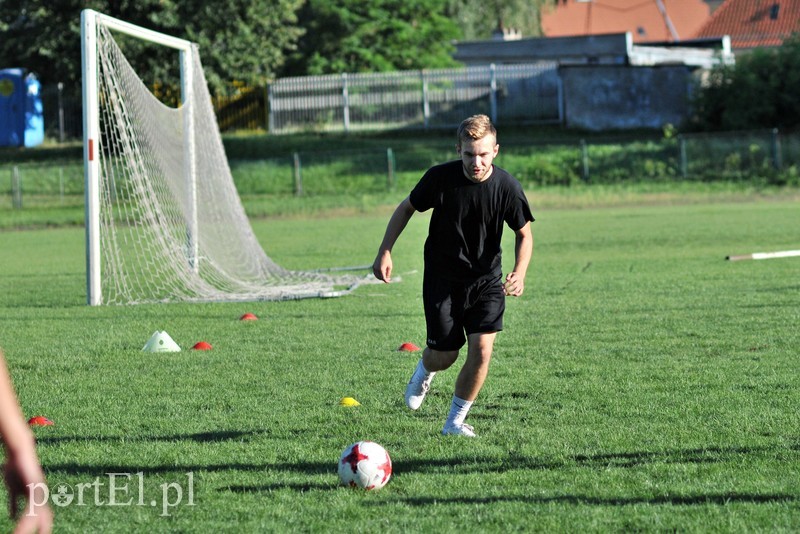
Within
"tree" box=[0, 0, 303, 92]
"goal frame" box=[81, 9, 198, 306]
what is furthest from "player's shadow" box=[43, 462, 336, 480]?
"tree" box=[0, 0, 303, 92]

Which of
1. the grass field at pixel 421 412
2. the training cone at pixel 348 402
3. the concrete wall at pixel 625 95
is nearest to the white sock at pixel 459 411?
the grass field at pixel 421 412

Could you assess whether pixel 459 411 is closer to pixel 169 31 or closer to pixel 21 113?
pixel 169 31

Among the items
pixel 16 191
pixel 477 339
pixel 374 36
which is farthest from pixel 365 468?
pixel 374 36

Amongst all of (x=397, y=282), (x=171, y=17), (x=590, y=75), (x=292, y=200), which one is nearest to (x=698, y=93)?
(x=590, y=75)

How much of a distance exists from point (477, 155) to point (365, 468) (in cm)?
172

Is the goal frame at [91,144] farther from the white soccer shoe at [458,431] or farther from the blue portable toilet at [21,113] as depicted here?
the blue portable toilet at [21,113]

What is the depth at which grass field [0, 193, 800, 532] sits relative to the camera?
4816mm

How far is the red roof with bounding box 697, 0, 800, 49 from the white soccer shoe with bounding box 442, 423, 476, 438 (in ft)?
184

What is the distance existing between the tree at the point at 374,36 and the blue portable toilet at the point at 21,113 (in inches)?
400

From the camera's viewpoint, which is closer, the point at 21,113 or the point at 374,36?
the point at 21,113

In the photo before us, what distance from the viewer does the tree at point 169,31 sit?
3550 cm

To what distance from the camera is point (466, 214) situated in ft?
19.8

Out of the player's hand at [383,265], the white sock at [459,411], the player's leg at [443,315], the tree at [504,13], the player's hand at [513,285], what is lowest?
the white sock at [459,411]

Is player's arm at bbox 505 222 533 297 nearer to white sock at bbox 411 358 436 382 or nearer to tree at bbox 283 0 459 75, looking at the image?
white sock at bbox 411 358 436 382
